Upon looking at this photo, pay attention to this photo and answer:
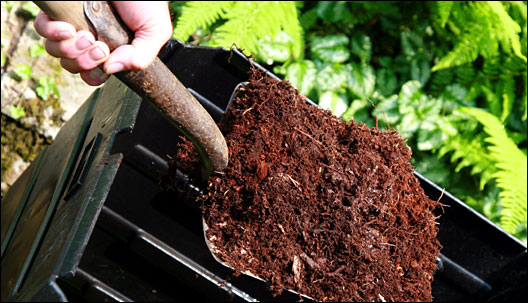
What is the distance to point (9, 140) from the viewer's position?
98.7 inches

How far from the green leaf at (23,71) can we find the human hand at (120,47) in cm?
197

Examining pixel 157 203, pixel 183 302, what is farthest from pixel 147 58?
pixel 183 302

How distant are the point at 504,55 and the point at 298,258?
1.98m

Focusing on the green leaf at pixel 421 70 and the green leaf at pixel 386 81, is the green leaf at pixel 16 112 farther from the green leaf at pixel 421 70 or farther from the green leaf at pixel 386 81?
the green leaf at pixel 421 70

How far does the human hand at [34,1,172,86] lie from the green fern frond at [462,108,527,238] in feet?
6.04

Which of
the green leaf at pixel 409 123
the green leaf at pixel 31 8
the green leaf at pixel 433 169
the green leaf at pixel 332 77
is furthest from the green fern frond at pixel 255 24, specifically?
the green leaf at pixel 31 8

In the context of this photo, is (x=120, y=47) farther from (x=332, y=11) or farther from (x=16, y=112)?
(x=16, y=112)

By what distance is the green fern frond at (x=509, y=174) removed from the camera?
7.07 feet

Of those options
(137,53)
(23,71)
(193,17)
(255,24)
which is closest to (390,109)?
(255,24)

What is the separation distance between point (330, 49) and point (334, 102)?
0.94 ft

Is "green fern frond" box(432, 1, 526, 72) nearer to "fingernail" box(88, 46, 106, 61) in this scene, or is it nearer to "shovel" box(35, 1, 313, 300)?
"shovel" box(35, 1, 313, 300)

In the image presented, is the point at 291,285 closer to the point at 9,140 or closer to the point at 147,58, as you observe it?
the point at 147,58

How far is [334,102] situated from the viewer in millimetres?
2375

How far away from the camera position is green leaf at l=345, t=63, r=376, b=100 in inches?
94.7
